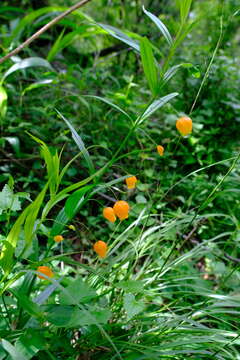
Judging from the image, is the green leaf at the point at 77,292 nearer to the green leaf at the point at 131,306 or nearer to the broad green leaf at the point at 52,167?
the green leaf at the point at 131,306

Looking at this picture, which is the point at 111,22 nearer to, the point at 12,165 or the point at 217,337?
the point at 12,165

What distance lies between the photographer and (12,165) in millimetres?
1535

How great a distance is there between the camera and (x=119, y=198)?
1575 millimetres

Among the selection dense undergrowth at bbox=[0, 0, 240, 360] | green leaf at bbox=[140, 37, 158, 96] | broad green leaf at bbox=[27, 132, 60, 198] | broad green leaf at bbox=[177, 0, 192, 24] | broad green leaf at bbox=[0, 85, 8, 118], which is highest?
broad green leaf at bbox=[177, 0, 192, 24]

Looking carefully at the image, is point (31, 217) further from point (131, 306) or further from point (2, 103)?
point (2, 103)

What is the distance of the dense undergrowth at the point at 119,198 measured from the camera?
27.4 inches

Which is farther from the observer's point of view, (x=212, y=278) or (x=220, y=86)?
(x=220, y=86)

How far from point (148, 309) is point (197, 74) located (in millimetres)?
696

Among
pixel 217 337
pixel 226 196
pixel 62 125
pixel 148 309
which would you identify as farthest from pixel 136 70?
pixel 217 337

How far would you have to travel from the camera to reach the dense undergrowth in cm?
69

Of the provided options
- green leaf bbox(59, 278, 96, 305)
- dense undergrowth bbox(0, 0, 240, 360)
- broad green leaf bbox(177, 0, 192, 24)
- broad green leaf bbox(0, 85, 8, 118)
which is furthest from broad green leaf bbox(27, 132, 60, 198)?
broad green leaf bbox(0, 85, 8, 118)

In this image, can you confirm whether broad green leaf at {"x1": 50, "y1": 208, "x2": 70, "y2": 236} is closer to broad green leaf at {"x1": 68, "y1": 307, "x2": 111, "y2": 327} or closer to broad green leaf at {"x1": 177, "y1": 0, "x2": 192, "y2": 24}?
broad green leaf at {"x1": 68, "y1": 307, "x2": 111, "y2": 327}

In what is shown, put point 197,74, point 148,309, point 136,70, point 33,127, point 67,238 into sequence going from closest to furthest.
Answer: point 197,74
point 148,309
point 67,238
point 33,127
point 136,70

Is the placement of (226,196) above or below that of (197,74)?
below
